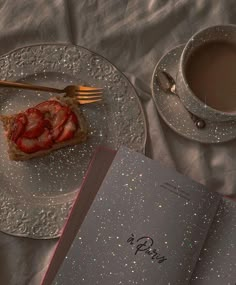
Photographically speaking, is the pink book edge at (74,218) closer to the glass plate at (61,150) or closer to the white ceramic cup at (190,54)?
the glass plate at (61,150)

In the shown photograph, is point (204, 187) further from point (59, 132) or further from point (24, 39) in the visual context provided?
point (24, 39)

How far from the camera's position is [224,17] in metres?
0.88

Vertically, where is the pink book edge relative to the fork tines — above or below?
below

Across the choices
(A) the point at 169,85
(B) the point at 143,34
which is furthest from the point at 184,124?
(B) the point at 143,34

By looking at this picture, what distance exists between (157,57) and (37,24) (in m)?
0.21

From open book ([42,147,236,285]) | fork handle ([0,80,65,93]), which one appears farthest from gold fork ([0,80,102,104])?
open book ([42,147,236,285])

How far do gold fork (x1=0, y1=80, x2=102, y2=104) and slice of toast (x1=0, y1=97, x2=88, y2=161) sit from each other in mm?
14

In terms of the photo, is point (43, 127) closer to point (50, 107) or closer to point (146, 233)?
point (50, 107)

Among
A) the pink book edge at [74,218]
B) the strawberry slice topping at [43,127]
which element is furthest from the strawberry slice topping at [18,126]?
the pink book edge at [74,218]

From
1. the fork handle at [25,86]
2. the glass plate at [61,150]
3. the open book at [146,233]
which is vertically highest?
the fork handle at [25,86]

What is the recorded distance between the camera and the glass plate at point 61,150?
806 mm

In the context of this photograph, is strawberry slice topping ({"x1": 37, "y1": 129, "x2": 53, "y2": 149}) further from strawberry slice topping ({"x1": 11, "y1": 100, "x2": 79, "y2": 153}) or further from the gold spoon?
the gold spoon

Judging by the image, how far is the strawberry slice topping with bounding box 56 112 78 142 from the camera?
2.61 ft

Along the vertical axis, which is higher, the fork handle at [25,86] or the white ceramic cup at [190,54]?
the fork handle at [25,86]
